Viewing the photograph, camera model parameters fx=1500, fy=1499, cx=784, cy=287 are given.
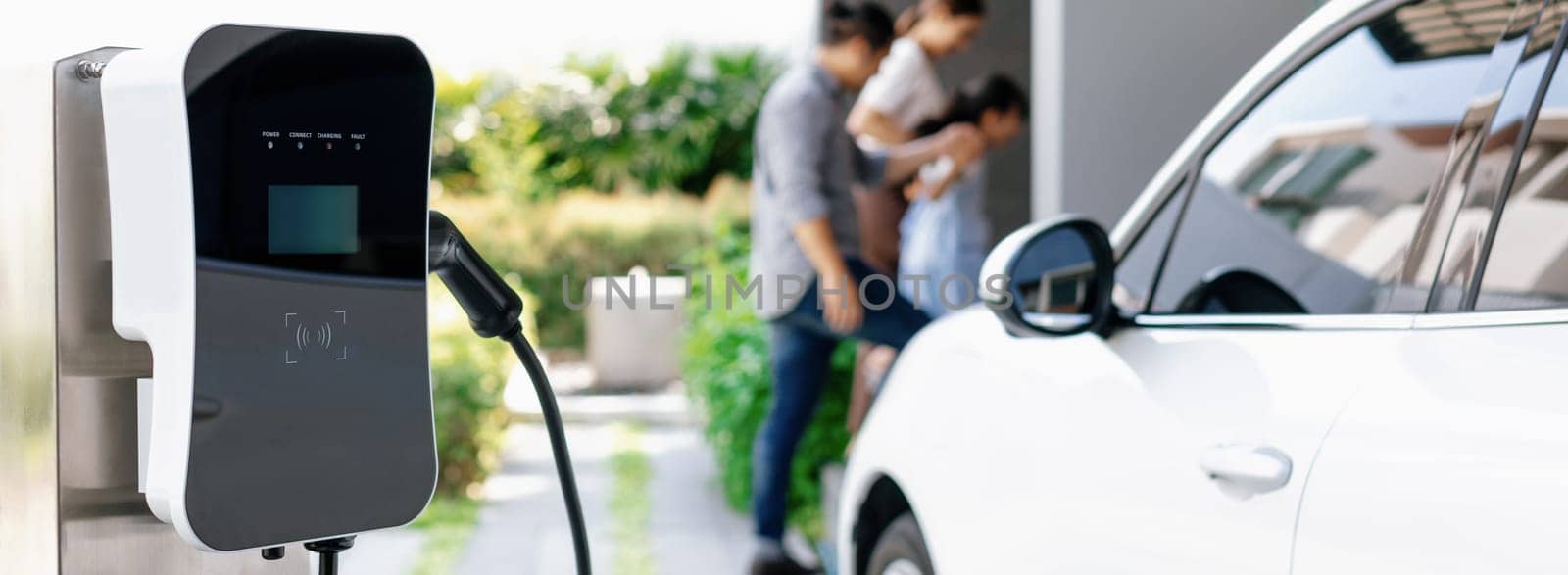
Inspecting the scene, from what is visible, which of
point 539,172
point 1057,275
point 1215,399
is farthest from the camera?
point 539,172

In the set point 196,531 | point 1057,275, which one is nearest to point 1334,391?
point 1057,275

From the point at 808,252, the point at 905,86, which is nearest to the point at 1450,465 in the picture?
the point at 808,252

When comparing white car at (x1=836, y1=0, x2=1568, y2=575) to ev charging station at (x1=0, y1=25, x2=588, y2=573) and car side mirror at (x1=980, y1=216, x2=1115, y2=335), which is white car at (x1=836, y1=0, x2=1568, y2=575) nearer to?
car side mirror at (x1=980, y1=216, x2=1115, y2=335)

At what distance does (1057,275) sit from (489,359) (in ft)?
14.5

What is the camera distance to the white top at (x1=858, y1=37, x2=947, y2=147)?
197 inches

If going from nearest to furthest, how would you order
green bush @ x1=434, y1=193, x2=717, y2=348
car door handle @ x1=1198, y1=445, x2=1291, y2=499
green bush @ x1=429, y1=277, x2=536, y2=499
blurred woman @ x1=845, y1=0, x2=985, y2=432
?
car door handle @ x1=1198, y1=445, x2=1291, y2=499
blurred woman @ x1=845, y1=0, x2=985, y2=432
green bush @ x1=429, y1=277, x2=536, y2=499
green bush @ x1=434, y1=193, x2=717, y2=348

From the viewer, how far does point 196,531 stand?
115cm

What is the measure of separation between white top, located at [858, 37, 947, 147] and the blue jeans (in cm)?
107

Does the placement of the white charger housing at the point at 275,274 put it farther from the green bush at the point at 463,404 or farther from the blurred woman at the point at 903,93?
the green bush at the point at 463,404

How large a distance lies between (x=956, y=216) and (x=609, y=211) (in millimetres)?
8448

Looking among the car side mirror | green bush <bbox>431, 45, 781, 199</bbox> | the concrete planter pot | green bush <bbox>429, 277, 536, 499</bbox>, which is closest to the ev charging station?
the car side mirror

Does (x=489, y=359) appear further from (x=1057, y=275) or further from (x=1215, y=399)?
(x=1215, y=399)

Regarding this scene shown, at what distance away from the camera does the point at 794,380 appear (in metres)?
4.23

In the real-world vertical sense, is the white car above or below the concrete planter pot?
above
